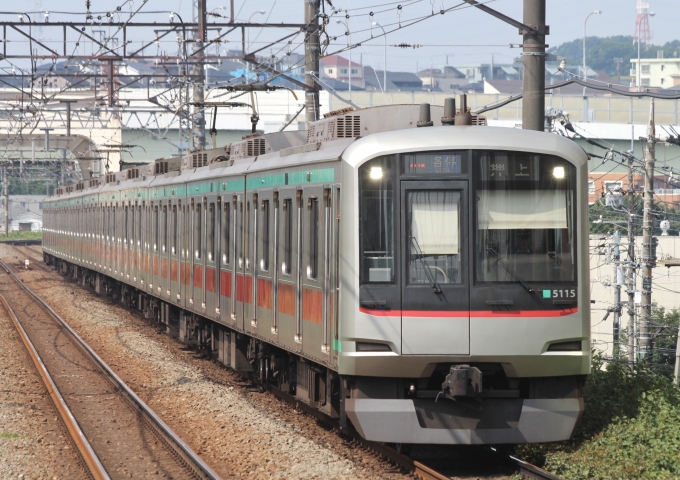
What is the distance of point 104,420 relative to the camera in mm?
11969

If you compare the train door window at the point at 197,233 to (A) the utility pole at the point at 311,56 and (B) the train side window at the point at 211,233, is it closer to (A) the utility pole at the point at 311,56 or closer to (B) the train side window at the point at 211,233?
(B) the train side window at the point at 211,233

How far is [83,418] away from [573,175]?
6.34 meters

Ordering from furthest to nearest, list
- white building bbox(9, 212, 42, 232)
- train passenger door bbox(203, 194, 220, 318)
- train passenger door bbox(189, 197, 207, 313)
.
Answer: white building bbox(9, 212, 42, 232), train passenger door bbox(189, 197, 207, 313), train passenger door bbox(203, 194, 220, 318)

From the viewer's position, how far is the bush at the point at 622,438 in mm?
8094

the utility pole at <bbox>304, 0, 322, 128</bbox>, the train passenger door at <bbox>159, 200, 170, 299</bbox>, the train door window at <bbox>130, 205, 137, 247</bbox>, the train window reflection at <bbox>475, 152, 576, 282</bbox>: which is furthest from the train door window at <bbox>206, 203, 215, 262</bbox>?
the train door window at <bbox>130, 205, 137, 247</bbox>

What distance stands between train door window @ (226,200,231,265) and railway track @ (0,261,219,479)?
6.82ft

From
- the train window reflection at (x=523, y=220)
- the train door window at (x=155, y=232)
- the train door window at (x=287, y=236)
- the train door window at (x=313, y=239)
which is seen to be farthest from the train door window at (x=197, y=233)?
the train window reflection at (x=523, y=220)

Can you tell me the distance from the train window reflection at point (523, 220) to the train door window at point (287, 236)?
278 cm

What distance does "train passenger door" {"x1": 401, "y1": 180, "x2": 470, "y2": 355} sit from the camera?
848cm

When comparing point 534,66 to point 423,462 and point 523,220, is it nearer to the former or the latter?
point 523,220

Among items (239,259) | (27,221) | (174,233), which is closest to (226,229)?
(239,259)

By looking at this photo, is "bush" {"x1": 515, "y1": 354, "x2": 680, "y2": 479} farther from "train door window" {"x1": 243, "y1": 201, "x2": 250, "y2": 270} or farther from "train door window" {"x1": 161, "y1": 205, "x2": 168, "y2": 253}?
"train door window" {"x1": 161, "y1": 205, "x2": 168, "y2": 253}

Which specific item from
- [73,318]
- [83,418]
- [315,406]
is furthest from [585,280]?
[73,318]

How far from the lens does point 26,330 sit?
21750 mm
